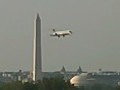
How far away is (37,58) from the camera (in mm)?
102938

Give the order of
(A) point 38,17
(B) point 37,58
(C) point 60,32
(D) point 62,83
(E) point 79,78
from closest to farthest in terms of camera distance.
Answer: (C) point 60,32, (D) point 62,83, (B) point 37,58, (A) point 38,17, (E) point 79,78

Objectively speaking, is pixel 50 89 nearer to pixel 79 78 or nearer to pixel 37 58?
pixel 37 58

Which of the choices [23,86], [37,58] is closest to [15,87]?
[23,86]

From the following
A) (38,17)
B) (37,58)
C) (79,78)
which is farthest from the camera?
(79,78)

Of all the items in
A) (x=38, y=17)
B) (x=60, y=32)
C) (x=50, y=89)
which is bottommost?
(x=50, y=89)

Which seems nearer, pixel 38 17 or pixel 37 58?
pixel 37 58

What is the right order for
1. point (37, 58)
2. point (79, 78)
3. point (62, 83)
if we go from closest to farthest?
point (62, 83) → point (37, 58) → point (79, 78)

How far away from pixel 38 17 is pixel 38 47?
8.18 meters

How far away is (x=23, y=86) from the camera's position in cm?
8444

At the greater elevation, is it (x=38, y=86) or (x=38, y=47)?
(x=38, y=47)

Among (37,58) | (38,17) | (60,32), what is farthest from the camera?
(38,17)


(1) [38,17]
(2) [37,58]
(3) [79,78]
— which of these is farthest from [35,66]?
(3) [79,78]

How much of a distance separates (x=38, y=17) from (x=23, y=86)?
27020 mm

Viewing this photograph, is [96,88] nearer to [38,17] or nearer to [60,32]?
[60,32]
